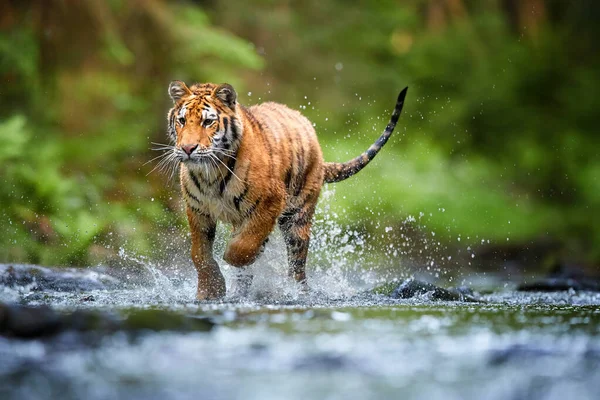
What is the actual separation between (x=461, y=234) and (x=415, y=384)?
391 inches

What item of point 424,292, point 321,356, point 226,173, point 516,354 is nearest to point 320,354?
point 321,356

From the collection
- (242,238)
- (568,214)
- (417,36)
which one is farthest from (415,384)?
(417,36)

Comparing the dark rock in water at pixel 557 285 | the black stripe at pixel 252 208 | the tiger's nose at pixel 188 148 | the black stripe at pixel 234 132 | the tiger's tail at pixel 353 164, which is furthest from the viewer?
the dark rock in water at pixel 557 285

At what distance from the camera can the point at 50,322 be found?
4691 millimetres

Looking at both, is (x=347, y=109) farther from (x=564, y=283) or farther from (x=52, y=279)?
(x=52, y=279)

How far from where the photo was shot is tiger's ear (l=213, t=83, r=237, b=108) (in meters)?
6.33

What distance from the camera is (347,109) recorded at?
15.9m

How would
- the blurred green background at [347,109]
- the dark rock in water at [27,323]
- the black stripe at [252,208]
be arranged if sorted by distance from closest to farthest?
the dark rock in water at [27,323] < the black stripe at [252,208] < the blurred green background at [347,109]

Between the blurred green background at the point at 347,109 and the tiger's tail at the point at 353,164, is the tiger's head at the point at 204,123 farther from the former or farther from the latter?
the blurred green background at the point at 347,109

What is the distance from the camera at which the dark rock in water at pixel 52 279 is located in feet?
22.4

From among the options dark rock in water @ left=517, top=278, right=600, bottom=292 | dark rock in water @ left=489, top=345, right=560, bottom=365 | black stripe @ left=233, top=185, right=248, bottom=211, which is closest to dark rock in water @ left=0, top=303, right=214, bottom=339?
black stripe @ left=233, top=185, right=248, bottom=211

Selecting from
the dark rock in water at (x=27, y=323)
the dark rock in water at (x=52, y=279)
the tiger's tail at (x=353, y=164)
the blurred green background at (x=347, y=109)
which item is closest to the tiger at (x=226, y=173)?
the tiger's tail at (x=353, y=164)

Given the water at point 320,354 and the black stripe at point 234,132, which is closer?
the water at point 320,354

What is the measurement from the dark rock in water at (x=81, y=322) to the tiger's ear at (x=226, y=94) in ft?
5.93
